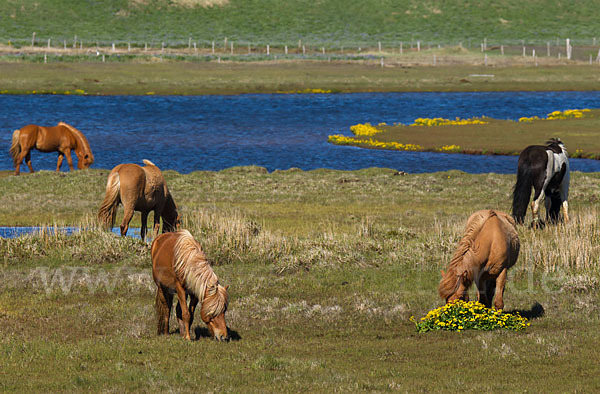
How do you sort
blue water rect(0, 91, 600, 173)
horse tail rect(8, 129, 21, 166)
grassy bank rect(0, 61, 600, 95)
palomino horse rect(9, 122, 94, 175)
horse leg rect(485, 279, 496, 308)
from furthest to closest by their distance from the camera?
1. grassy bank rect(0, 61, 600, 95)
2. blue water rect(0, 91, 600, 173)
3. horse tail rect(8, 129, 21, 166)
4. palomino horse rect(9, 122, 94, 175)
5. horse leg rect(485, 279, 496, 308)

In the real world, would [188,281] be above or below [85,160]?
above

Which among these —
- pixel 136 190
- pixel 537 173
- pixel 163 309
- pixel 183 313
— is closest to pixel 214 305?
pixel 183 313

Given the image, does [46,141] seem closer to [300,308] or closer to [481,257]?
[300,308]

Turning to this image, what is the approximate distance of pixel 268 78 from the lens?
289 feet

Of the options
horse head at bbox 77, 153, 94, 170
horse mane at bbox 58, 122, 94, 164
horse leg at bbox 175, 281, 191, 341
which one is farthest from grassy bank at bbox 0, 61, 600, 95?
horse leg at bbox 175, 281, 191, 341

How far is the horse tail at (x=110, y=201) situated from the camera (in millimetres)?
20141

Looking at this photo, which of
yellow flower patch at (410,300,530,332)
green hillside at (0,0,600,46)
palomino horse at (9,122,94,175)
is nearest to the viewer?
yellow flower patch at (410,300,530,332)

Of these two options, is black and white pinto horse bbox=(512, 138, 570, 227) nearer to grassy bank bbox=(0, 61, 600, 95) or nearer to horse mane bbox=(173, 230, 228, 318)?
horse mane bbox=(173, 230, 228, 318)

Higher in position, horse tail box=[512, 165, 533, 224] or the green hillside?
the green hillside

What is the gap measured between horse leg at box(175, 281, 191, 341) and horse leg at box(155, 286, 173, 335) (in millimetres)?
280

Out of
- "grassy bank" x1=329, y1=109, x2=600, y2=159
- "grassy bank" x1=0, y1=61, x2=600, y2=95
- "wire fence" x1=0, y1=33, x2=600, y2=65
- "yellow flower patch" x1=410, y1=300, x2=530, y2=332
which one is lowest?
"grassy bank" x1=329, y1=109, x2=600, y2=159

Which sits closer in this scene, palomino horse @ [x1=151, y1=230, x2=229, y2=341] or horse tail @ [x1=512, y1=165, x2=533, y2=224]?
palomino horse @ [x1=151, y1=230, x2=229, y2=341]

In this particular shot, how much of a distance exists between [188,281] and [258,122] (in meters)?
50.9

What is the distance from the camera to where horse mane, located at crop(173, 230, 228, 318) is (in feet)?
39.8
